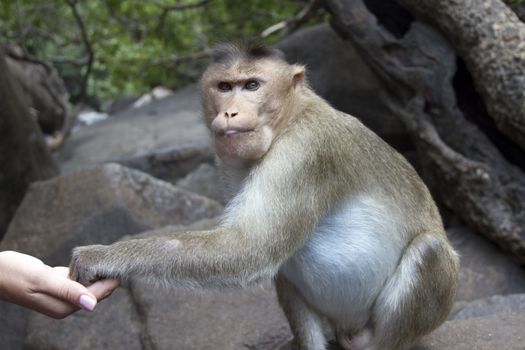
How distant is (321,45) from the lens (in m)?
9.18

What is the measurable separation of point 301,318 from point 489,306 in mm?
1840

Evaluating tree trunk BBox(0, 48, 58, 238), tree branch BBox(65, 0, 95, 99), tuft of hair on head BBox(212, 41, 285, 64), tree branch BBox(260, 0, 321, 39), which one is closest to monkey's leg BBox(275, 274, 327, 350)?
tuft of hair on head BBox(212, 41, 285, 64)

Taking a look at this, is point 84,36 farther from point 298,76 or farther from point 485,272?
point 298,76

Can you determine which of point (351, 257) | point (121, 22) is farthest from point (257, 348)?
point (121, 22)

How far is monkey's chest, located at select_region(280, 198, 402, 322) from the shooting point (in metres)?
4.37

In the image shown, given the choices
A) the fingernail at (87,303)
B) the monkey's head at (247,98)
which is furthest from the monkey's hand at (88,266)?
the monkey's head at (247,98)

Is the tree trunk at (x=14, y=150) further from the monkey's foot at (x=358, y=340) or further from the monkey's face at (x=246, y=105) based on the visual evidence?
the monkey's foot at (x=358, y=340)

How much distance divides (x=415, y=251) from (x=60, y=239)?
143 inches

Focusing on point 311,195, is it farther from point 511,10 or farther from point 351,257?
point 511,10

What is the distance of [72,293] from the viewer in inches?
138

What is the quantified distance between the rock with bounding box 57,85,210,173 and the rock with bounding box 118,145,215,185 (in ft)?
0.53

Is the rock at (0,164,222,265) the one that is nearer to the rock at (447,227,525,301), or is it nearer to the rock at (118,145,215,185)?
the rock at (118,145,215,185)

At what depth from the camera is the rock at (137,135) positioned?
10.7 m

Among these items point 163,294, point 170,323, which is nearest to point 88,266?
point 170,323
